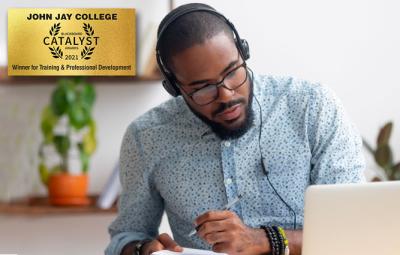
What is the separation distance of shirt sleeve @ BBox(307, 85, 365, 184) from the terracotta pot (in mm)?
997

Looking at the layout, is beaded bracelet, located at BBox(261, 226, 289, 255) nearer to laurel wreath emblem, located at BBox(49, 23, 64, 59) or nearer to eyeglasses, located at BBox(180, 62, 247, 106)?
eyeglasses, located at BBox(180, 62, 247, 106)

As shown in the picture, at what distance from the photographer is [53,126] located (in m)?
2.58

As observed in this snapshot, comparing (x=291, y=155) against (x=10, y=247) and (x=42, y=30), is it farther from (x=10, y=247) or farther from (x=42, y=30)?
(x=10, y=247)

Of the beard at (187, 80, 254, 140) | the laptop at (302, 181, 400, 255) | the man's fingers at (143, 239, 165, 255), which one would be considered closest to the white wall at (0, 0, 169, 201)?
the beard at (187, 80, 254, 140)

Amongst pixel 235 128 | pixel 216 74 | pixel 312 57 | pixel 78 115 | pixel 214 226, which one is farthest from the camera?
pixel 312 57

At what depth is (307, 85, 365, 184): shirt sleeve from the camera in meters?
1.73

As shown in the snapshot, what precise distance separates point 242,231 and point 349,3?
1.45 m

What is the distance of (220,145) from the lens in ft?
5.94

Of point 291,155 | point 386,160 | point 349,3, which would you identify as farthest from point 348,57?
point 291,155

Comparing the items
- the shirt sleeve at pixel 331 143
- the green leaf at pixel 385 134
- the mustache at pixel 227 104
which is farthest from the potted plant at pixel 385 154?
the mustache at pixel 227 104

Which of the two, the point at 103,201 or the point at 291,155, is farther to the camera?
the point at 103,201

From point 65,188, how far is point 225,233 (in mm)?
1124

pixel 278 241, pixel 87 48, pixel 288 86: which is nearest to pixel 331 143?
pixel 288 86

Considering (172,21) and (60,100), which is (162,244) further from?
(60,100)
